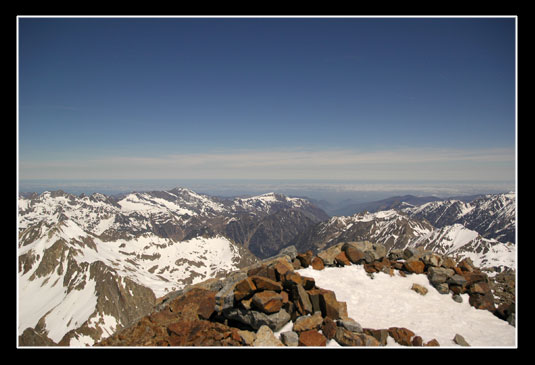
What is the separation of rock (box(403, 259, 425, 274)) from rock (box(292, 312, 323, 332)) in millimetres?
10388

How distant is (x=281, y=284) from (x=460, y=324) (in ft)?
Answer: 32.1

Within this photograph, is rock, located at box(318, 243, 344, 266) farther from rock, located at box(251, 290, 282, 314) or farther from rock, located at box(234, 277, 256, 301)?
rock, located at box(234, 277, 256, 301)

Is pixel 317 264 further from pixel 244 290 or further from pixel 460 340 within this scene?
pixel 460 340

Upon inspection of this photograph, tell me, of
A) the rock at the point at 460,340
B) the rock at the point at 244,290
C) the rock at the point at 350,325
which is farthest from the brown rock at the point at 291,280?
the rock at the point at 460,340

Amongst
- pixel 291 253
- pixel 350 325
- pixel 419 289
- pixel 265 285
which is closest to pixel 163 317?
pixel 265 285

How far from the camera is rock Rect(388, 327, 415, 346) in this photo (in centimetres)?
1216

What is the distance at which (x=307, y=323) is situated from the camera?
12453 mm

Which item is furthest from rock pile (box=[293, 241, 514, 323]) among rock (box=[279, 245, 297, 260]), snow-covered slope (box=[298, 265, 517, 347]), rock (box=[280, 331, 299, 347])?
rock (box=[280, 331, 299, 347])

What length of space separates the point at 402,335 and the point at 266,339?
632 cm

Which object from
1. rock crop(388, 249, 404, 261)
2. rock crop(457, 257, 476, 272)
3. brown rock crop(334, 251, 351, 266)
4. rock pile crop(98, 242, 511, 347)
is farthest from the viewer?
rock crop(388, 249, 404, 261)

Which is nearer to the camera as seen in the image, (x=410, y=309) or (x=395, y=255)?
(x=410, y=309)
